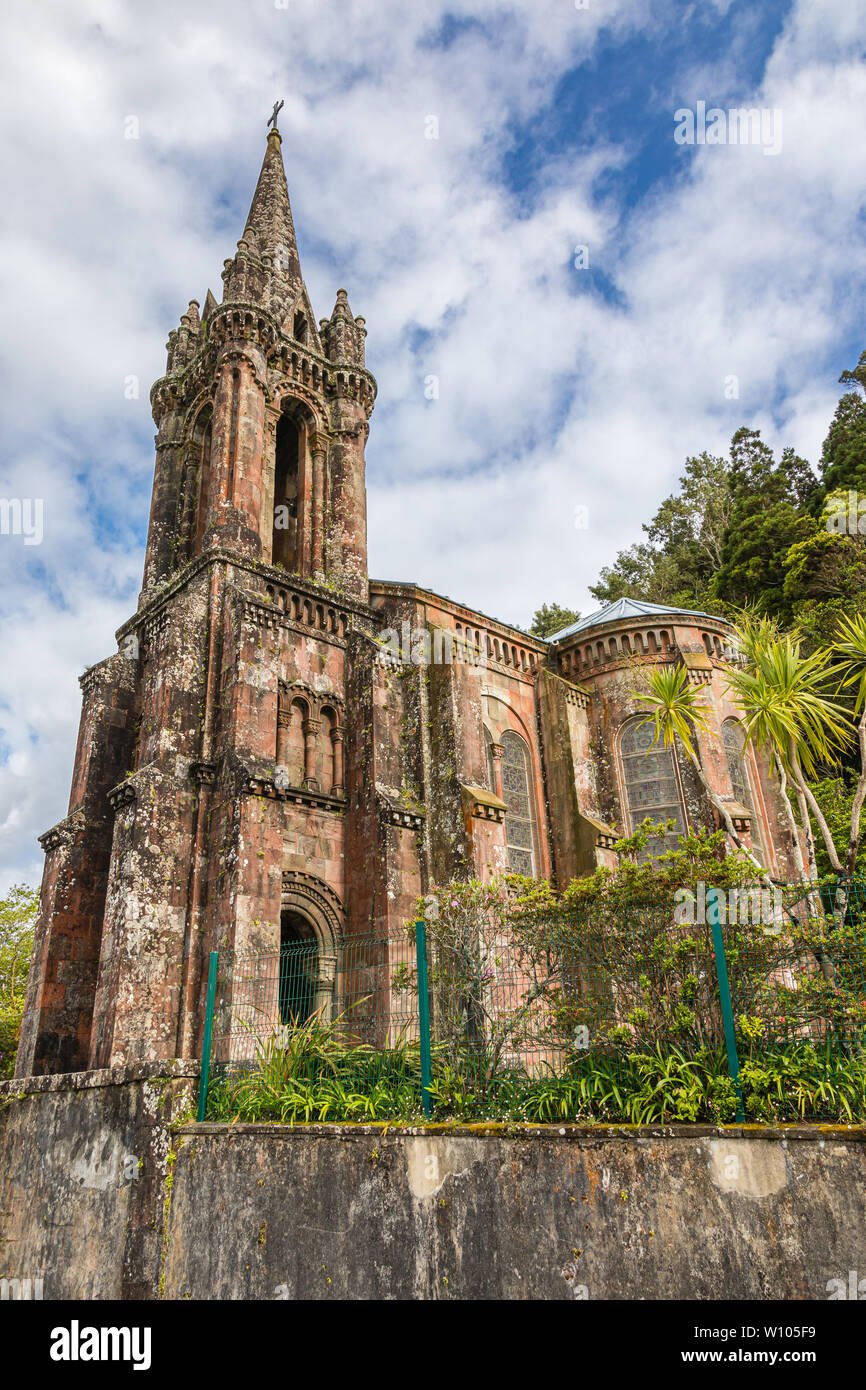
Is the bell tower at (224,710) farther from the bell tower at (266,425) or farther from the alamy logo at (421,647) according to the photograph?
the alamy logo at (421,647)

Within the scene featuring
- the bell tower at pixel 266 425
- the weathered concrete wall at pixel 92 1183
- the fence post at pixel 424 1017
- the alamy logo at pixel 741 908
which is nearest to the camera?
the alamy logo at pixel 741 908

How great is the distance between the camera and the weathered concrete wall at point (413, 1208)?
6148 millimetres

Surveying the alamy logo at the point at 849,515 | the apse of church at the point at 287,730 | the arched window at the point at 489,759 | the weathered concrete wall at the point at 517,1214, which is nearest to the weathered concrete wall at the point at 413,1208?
the weathered concrete wall at the point at 517,1214

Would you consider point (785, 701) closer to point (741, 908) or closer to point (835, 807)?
point (741, 908)

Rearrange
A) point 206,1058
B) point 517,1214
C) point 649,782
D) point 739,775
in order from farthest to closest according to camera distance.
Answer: point 739,775, point 649,782, point 206,1058, point 517,1214

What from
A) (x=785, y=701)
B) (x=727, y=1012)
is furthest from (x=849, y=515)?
(x=727, y=1012)

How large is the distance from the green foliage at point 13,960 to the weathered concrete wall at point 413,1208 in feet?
72.1

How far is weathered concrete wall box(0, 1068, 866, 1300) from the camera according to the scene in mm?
6148

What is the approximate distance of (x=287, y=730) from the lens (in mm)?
18750

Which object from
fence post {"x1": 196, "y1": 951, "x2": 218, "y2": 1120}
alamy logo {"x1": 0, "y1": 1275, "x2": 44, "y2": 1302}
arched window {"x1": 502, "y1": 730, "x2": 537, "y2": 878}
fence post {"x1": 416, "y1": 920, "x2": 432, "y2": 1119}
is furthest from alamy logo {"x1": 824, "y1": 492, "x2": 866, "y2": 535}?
alamy logo {"x1": 0, "y1": 1275, "x2": 44, "y2": 1302}

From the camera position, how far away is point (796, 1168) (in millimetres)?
6184

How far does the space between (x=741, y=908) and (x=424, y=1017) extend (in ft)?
10.8
